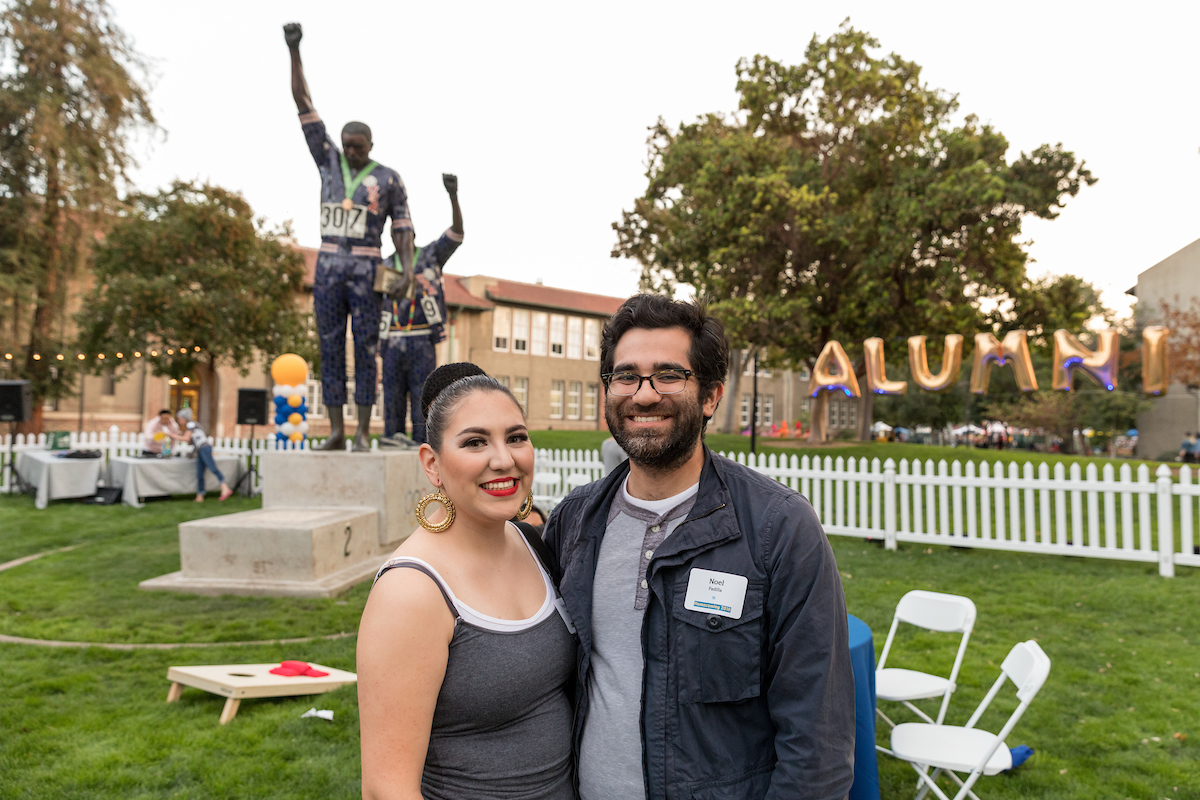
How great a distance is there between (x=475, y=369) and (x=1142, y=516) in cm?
961

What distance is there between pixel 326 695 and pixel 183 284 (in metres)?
22.8

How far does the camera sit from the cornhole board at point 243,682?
14.1 feet

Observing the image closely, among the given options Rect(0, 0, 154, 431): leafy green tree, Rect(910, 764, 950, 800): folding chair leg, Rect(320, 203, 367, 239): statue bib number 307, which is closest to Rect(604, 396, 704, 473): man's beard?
Rect(910, 764, 950, 800): folding chair leg

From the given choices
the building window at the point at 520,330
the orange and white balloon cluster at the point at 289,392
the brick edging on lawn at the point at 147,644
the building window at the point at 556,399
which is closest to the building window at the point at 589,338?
the building window at the point at 556,399

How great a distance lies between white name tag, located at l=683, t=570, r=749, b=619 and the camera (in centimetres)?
163

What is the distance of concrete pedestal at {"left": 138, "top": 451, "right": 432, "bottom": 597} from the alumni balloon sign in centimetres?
706

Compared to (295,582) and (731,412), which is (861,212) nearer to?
(295,582)

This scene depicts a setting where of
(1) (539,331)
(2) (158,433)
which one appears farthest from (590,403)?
(2) (158,433)

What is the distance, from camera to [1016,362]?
10523 mm

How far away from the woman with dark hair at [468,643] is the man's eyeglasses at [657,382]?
26 centimetres

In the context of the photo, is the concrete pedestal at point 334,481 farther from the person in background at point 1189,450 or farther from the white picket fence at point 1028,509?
the person in background at point 1189,450

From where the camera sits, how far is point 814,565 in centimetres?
159

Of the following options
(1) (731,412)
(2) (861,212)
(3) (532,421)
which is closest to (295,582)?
(2) (861,212)

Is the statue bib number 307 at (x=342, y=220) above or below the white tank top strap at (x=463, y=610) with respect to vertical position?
above
